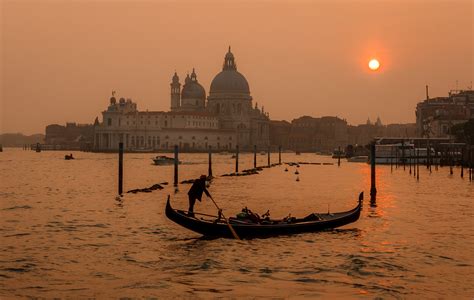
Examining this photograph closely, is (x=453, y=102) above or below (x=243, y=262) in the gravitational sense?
above

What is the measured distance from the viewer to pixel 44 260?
55.9 feet

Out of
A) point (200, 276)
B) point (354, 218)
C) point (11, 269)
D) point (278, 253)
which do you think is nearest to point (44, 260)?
point (11, 269)

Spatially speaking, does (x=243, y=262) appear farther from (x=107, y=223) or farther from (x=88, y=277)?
(x=107, y=223)

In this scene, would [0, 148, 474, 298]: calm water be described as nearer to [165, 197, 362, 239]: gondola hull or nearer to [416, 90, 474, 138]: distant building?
[165, 197, 362, 239]: gondola hull

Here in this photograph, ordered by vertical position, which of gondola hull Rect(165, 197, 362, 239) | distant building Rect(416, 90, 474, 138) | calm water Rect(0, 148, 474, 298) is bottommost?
calm water Rect(0, 148, 474, 298)

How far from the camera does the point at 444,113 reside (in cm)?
11669

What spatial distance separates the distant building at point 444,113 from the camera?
10831 centimetres

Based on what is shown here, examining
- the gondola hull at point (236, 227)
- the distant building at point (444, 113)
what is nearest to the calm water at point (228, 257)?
the gondola hull at point (236, 227)

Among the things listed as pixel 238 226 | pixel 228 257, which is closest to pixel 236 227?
pixel 238 226

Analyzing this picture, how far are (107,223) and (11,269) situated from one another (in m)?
8.59

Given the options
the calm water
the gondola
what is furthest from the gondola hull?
the calm water

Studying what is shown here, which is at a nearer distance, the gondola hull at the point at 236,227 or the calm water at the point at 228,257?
the calm water at the point at 228,257

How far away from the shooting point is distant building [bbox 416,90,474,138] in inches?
4264

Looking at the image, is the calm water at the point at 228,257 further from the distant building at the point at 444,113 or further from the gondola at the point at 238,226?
the distant building at the point at 444,113
